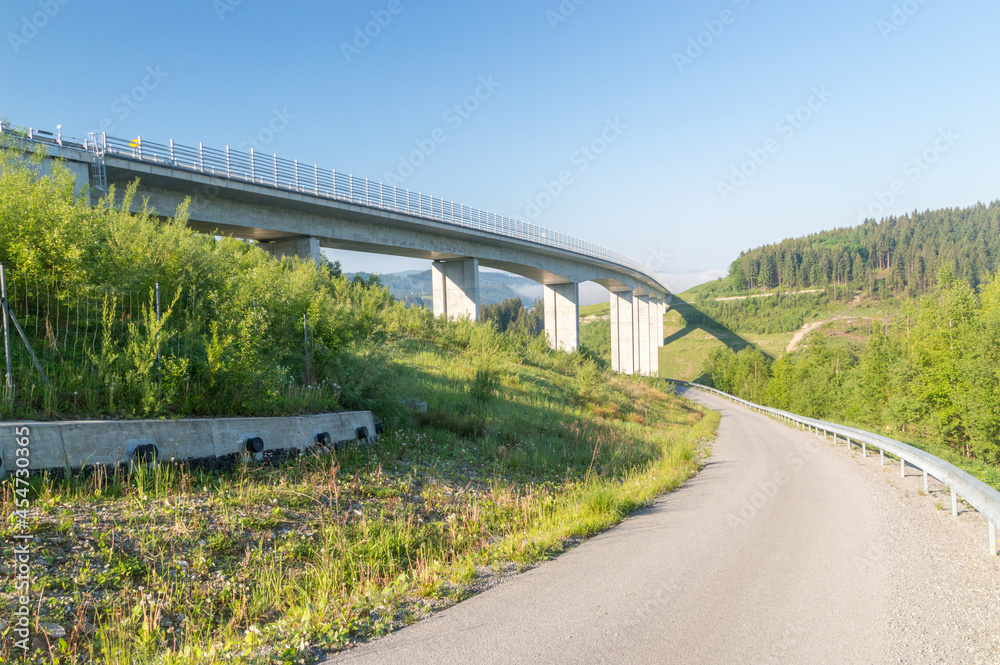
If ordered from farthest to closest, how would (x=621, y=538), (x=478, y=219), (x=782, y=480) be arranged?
(x=478, y=219) → (x=782, y=480) → (x=621, y=538)

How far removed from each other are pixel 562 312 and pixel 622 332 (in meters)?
28.5

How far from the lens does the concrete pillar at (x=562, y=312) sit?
54000 mm

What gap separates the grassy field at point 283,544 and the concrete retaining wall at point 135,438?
247 millimetres

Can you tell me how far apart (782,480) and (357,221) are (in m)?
25.6

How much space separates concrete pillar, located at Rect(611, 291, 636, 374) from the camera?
79688mm

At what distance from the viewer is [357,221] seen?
3028 centimetres

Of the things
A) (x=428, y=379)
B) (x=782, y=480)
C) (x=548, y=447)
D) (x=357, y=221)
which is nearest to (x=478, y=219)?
(x=357, y=221)

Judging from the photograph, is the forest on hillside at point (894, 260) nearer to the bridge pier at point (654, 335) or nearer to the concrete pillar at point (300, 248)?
the bridge pier at point (654, 335)

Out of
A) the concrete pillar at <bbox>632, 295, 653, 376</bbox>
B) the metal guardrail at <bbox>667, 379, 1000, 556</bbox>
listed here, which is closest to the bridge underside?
the metal guardrail at <bbox>667, 379, 1000, 556</bbox>

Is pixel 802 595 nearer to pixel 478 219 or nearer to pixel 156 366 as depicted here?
pixel 156 366

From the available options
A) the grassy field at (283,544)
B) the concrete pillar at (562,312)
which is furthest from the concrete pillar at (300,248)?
the concrete pillar at (562,312)

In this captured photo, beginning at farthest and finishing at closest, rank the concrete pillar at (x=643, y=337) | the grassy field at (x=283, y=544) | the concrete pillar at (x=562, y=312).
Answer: the concrete pillar at (x=643, y=337), the concrete pillar at (x=562, y=312), the grassy field at (x=283, y=544)

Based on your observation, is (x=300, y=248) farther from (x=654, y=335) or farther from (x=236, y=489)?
(x=654, y=335)

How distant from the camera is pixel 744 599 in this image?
4.68 meters
